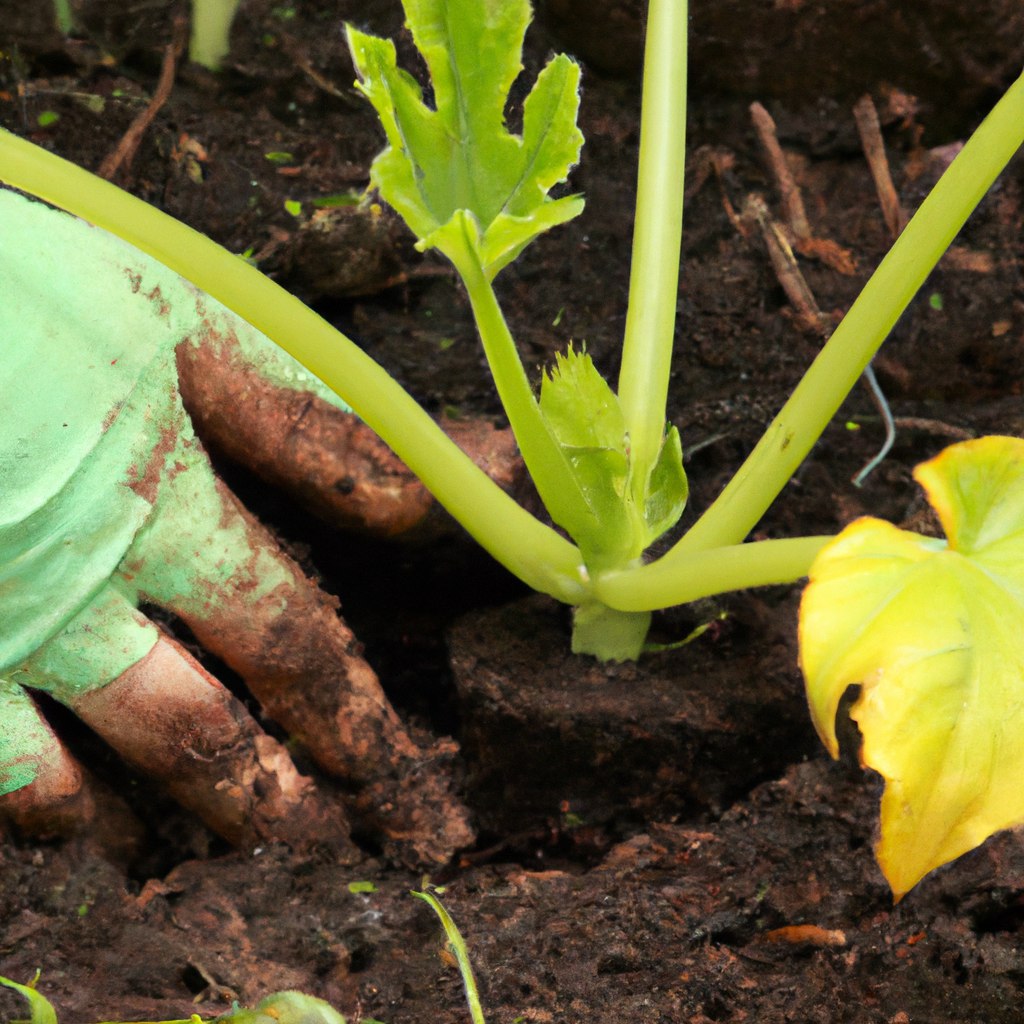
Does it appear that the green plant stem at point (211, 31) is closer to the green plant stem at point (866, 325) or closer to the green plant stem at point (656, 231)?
the green plant stem at point (656, 231)

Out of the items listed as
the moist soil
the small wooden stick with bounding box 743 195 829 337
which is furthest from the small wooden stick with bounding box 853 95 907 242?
the small wooden stick with bounding box 743 195 829 337

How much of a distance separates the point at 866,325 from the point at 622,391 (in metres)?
0.23

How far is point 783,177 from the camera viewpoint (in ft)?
4.59

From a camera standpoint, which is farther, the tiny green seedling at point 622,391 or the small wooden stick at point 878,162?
the small wooden stick at point 878,162

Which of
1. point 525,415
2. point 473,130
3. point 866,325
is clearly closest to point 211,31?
point 473,130

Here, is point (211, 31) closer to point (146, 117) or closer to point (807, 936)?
point (146, 117)

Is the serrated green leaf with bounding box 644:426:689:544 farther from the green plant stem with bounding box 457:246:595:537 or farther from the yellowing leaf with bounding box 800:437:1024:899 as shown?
the yellowing leaf with bounding box 800:437:1024:899

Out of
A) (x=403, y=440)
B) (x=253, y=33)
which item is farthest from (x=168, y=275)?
(x=253, y=33)

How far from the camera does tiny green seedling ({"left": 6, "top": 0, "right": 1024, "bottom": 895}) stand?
2.22 ft

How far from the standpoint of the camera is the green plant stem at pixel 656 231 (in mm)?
1016

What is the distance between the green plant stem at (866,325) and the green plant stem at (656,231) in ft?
0.32

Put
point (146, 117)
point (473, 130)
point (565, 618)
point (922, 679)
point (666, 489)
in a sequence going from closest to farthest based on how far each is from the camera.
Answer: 1. point (922, 679)
2. point (473, 130)
3. point (666, 489)
4. point (565, 618)
5. point (146, 117)

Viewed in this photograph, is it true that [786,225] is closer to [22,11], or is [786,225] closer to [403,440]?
[403,440]

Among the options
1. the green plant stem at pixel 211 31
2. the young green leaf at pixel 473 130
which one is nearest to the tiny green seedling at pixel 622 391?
the young green leaf at pixel 473 130
